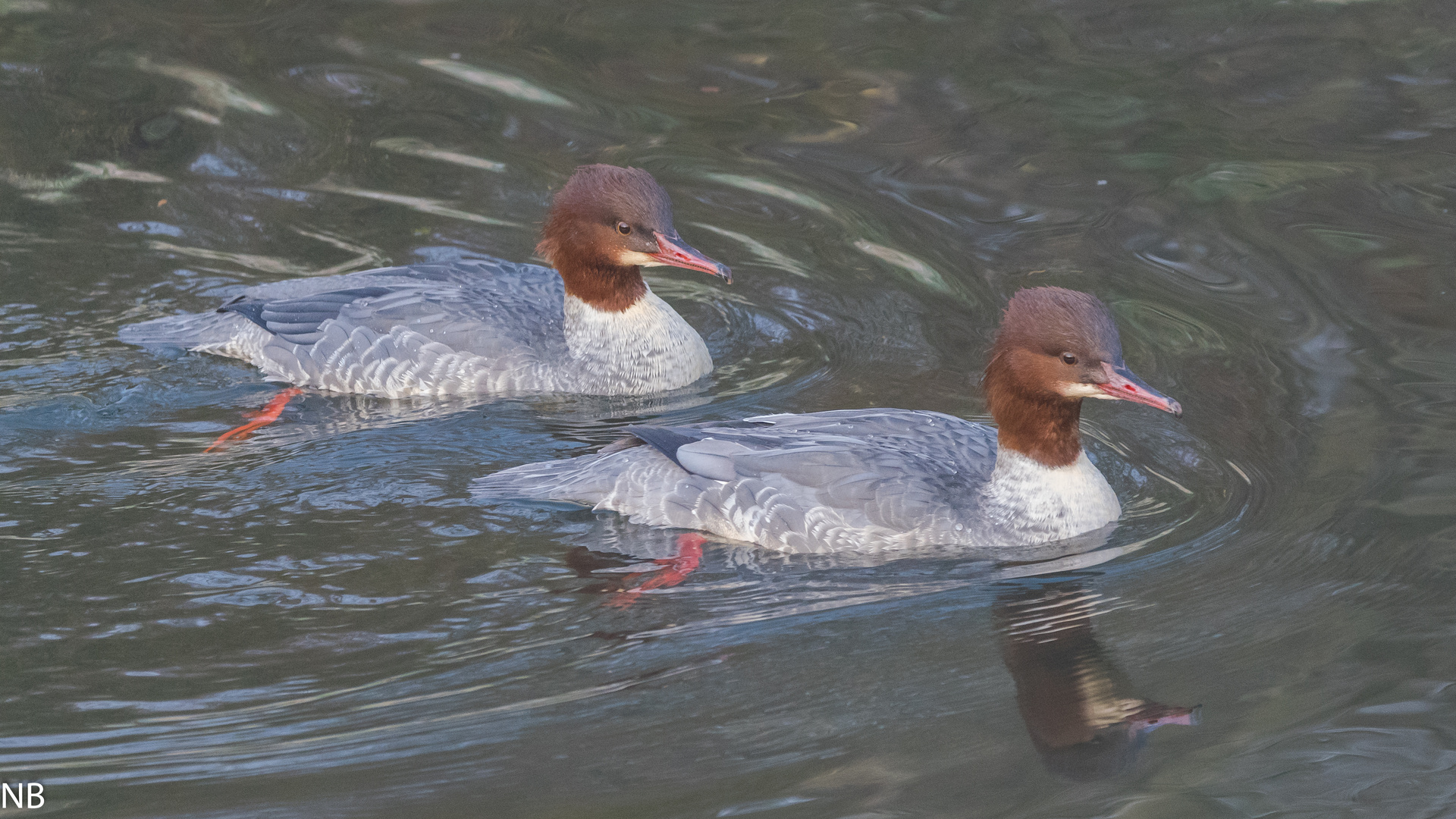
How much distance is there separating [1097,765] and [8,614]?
12.6ft

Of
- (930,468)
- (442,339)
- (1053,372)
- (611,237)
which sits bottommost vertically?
(930,468)

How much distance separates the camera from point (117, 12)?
40.6 feet

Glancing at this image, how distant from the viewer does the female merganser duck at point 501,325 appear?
7.99 metres

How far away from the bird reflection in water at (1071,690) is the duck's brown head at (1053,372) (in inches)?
25.4

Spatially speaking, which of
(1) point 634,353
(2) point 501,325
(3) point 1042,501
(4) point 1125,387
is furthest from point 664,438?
(2) point 501,325

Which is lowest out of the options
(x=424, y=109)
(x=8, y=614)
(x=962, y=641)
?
(x=962, y=641)

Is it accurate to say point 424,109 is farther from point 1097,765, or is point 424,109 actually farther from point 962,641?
point 1097,765

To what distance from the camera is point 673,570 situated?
609 centimetres

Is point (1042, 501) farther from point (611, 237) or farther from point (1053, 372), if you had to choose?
point (611, 237)

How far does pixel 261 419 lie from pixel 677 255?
7.38 feet

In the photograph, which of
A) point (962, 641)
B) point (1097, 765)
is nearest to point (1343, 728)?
point (1097, 765)

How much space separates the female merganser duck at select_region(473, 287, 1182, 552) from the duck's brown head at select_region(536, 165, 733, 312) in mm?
1485

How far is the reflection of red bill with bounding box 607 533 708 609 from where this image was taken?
5840mm

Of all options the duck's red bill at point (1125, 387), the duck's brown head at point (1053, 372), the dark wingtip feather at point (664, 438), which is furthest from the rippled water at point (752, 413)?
the duck's red bill at point (1125, 387)
